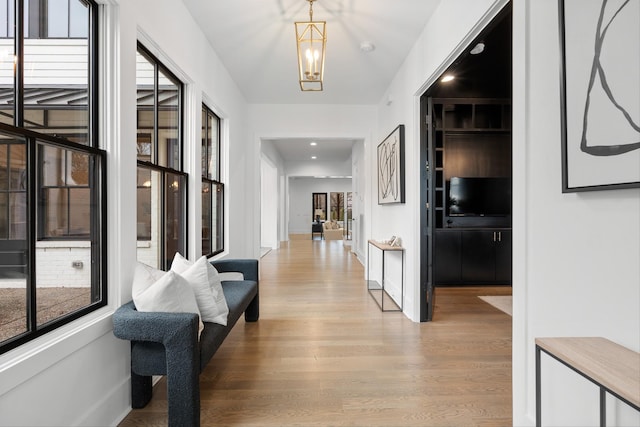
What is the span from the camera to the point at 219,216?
424 centimetres

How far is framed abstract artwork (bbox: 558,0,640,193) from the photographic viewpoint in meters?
1.09

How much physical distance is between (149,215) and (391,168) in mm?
2873

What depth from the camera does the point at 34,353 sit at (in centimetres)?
135

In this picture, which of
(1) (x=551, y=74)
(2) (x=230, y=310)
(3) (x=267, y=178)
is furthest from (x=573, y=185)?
(3) (x=267, y=178)

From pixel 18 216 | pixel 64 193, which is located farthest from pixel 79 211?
pixel 18 216

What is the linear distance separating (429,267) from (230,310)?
216 cm

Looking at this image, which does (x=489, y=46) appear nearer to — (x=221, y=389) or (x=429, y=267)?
(x=429, y=267)

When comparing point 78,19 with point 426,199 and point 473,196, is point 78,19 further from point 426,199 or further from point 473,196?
point 473,196

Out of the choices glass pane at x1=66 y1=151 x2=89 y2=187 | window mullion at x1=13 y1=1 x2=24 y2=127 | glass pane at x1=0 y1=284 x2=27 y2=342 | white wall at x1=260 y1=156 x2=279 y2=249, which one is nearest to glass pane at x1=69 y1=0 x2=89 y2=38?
window mullion at x1=13 y1=1 x2=24 y2=127

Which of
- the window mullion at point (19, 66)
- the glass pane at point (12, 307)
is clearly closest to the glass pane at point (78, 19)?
the window mullion at point (19, 66)

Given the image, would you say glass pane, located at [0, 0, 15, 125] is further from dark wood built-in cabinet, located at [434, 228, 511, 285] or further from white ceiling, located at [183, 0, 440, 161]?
dark wood built-in cabinet, located at [434, 228, 511, 285]

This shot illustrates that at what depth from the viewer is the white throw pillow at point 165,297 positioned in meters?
1.78

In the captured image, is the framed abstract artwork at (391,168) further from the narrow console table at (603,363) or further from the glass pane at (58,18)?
the glass pane at (58,18)

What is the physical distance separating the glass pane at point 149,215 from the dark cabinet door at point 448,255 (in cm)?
381
